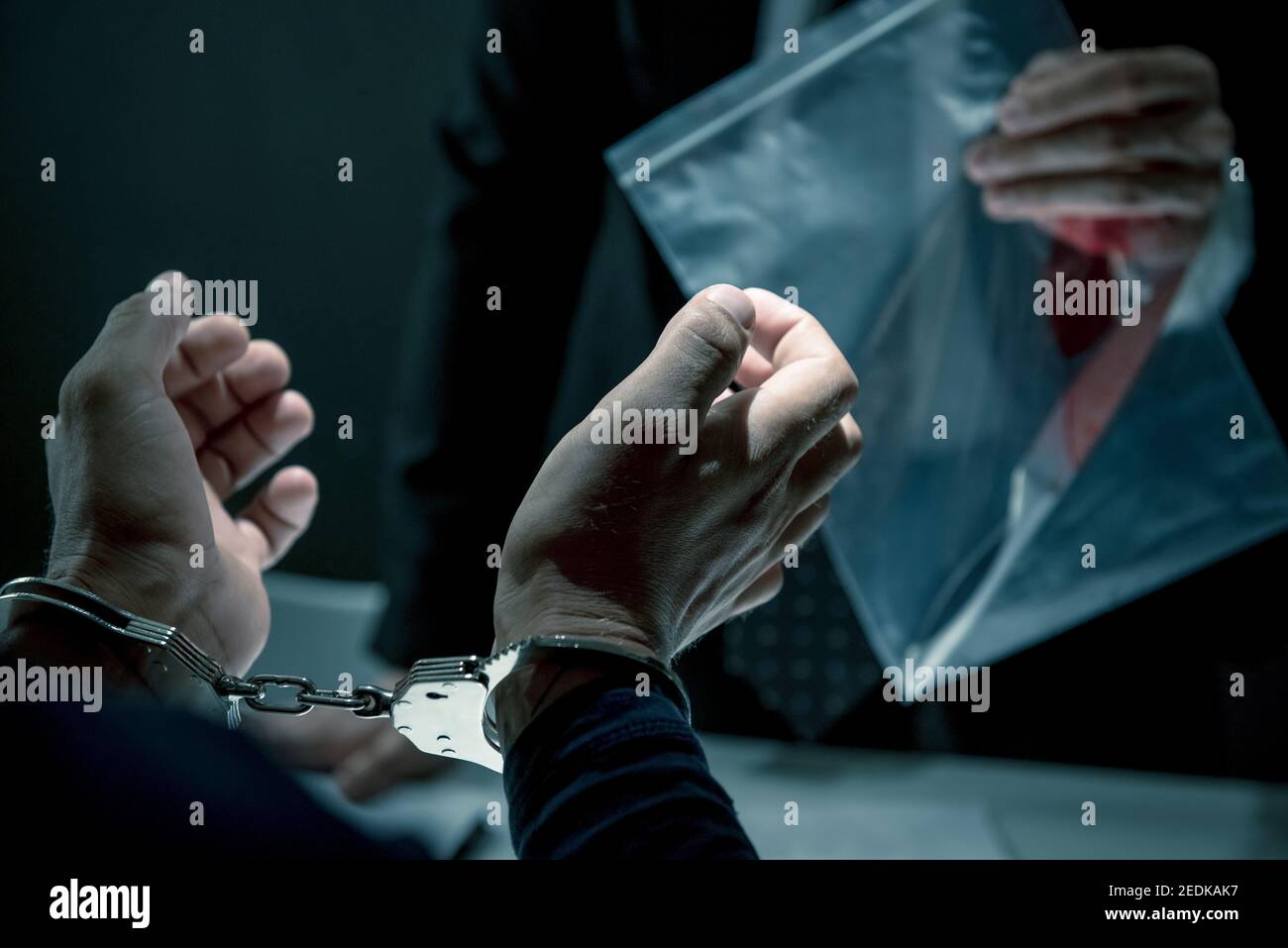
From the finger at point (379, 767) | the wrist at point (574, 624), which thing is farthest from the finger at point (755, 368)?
the finger at point (379, 767)

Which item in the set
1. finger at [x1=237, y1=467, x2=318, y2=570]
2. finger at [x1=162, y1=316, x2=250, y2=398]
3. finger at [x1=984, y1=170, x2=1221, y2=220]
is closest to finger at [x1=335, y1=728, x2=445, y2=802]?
finger at [x1=237, y1=467, x2=318, y2=570]

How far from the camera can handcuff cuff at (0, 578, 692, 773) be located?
31 cm

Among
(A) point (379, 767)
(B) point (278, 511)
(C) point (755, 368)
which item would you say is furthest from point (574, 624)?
(A) point (379, 767)

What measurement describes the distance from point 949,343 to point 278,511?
0.42 metres

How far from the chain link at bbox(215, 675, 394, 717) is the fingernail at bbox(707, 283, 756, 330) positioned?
191 mm

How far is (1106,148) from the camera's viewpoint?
575mm

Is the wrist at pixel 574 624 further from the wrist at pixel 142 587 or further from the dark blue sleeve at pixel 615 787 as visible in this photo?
the wrist at pixel 142 587

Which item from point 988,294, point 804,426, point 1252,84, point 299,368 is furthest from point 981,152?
point 299,368

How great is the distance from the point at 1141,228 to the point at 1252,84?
119 millimetres

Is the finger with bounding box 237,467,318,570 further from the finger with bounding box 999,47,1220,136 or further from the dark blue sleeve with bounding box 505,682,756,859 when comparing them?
the finger with bounding box 999,47,1220,136

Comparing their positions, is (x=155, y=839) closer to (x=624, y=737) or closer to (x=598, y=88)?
(x=624, y=737)

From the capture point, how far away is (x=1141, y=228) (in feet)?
1.98

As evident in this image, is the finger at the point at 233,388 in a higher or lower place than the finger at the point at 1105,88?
lower

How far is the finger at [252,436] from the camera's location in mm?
508
